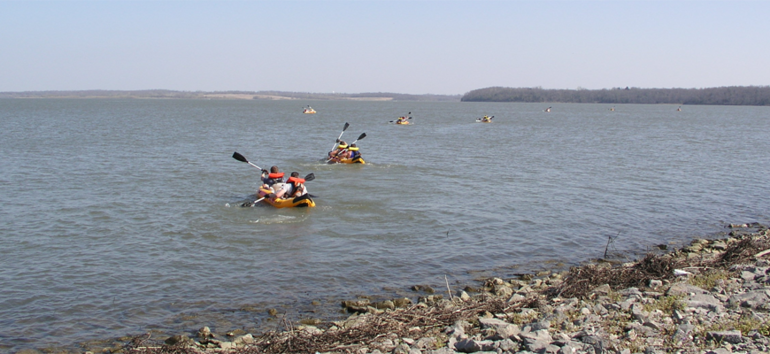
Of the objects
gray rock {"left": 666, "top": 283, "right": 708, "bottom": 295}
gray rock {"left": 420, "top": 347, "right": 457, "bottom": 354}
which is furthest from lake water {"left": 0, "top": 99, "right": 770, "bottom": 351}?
gray rock {"left": 666, "top": 283, "right": 708, "bottom": 295}

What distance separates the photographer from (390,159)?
107 feet

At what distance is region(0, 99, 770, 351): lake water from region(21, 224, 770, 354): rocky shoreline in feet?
4.05

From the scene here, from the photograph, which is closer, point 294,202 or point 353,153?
point 294,202

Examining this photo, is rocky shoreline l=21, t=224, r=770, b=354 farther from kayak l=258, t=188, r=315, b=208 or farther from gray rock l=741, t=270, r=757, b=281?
kayak l=258, t=188, r=315, b=208

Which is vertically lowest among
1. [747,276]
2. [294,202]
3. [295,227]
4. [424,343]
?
[295,227]

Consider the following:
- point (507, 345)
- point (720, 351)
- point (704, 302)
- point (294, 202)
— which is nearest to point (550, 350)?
point (507, 345)

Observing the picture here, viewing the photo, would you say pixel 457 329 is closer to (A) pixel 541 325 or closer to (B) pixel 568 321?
(A) pixel 541 325

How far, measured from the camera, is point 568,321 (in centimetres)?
816

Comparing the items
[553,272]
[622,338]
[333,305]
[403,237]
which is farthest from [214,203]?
[622,338]

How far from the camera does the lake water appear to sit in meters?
10.9

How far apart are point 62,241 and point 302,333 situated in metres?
9.13

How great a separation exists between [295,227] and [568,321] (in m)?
9.67

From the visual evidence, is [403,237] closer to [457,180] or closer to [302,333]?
[302,333]

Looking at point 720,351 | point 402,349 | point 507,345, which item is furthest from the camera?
point 402,349
